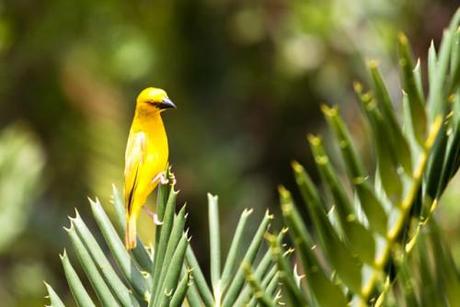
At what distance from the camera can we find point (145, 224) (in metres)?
4.54

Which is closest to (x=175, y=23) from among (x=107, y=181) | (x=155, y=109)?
(x=107, y=181)

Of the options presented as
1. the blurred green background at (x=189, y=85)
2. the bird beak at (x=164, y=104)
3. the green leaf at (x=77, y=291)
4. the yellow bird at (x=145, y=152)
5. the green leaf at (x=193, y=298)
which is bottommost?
the green leaf at (x=193, y=298)

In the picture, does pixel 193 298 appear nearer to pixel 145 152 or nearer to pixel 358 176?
pixel 145 152

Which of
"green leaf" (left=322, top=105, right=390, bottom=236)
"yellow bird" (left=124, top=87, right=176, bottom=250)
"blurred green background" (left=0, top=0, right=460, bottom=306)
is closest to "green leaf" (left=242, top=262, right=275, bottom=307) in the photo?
"green leaf" (left=322, top=105, right=390, bottom=236)

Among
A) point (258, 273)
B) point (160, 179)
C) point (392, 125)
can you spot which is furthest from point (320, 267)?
point (160, 179)

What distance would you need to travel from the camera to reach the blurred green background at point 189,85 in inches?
215

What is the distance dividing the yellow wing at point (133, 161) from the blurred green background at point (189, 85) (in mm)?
3531

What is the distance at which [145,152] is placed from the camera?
1384mm

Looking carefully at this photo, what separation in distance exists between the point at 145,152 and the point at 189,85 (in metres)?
5.07

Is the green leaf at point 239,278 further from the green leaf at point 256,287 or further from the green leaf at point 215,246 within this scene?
the green leaf at point 256,287

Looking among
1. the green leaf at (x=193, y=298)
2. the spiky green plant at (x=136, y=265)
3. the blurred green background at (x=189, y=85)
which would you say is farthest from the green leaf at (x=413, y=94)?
the blurred green background at (x=189, y=85)

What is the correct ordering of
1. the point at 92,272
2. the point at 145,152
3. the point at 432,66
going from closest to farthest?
the point at 432,66 < the point at 92,272 < the point at 145,152

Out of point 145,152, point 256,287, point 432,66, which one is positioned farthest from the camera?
point 145,152

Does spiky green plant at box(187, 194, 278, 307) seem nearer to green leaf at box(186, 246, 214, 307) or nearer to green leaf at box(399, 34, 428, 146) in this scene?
green leaf at box(186, 246, 214, 307)
